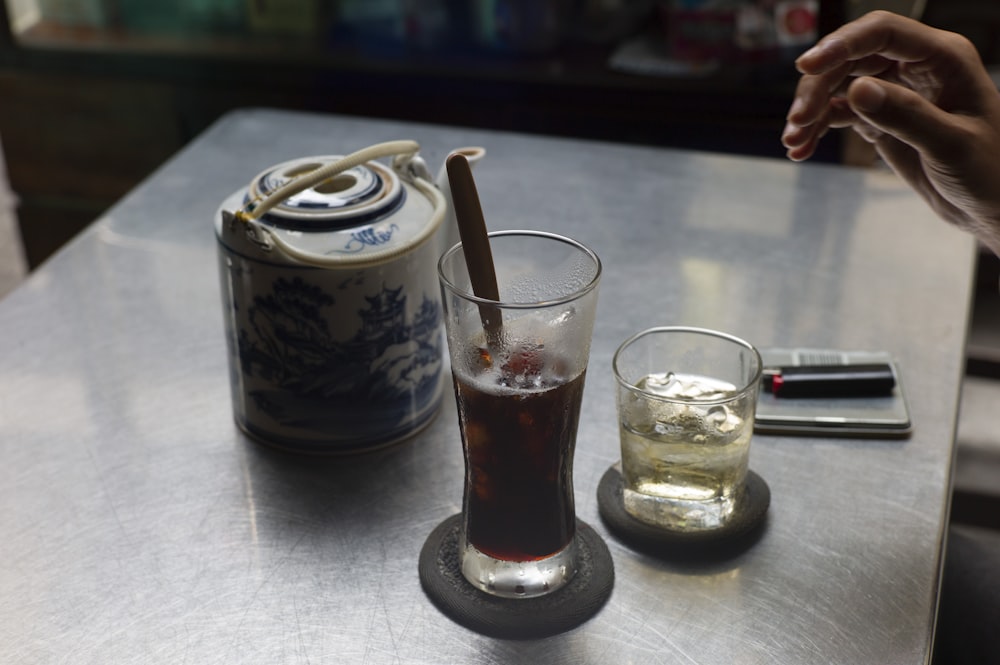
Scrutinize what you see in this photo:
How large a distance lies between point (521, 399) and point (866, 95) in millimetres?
367

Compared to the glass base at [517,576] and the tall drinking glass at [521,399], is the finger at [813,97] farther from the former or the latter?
the glass base at [517,576]

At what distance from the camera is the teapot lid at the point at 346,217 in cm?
82

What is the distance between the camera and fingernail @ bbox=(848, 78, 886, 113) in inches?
32.5

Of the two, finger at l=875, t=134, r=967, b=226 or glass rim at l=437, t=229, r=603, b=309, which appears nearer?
glass rim at l=437, t=229, r=603, b=309

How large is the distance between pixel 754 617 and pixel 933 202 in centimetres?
55

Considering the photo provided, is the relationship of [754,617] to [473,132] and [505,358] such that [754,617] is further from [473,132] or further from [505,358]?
[473,132]

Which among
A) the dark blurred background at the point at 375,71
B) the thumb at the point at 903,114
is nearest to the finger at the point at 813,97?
the thumb at the point at 903,114

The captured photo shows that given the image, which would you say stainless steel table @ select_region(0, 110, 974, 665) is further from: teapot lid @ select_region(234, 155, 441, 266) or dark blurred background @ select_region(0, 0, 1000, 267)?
dark blurred background @ select_region(0, 0, 1000, 267)

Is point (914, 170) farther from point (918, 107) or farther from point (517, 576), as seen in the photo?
point (517, 576)

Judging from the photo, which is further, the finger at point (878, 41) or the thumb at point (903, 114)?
the finger at point (878, 41)

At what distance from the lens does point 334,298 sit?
0.83m

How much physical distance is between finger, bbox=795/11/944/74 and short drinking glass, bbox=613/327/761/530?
28 centimetres

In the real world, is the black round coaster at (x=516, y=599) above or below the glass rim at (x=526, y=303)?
below

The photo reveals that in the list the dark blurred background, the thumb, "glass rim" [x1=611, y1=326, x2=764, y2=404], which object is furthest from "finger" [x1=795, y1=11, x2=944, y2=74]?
the dark blurred background
